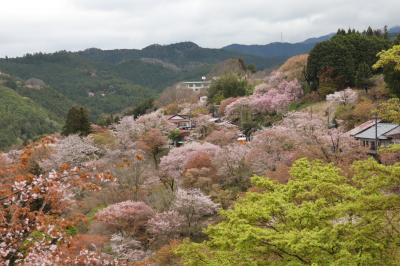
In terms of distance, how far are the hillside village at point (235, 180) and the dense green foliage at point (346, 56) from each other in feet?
0.31

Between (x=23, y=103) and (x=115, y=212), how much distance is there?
70.6m

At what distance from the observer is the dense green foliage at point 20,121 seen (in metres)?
73.2

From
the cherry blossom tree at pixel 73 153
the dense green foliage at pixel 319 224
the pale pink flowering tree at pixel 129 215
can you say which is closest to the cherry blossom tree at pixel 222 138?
the cherry blossom tree at pixel 73 153

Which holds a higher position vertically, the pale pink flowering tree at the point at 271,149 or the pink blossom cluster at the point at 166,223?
the pale pink flowering tree at the point at 271,149

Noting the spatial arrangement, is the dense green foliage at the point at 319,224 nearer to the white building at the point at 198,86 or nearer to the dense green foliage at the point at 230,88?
the dense green foliage at the point at 230,88

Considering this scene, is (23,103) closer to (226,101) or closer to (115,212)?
(226,101)

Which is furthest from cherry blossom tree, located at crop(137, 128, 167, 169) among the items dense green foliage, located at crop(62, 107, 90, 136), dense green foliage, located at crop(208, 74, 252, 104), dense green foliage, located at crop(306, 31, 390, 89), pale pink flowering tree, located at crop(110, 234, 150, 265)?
dense green foliage, located at crop(208, 74, 252, 104)

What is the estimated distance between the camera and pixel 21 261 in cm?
802

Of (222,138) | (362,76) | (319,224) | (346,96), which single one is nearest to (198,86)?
(362,76)

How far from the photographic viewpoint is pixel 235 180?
25.2m

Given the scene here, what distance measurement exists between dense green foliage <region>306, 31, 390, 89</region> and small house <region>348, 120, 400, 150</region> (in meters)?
10.8

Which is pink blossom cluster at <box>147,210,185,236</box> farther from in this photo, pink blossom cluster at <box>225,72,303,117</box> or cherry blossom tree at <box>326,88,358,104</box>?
pink blossom cluster at <box>225,72,303,117</box>

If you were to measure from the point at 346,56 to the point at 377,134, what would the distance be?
13.7 meters

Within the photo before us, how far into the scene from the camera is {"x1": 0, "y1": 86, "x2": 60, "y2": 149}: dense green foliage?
73.2m
